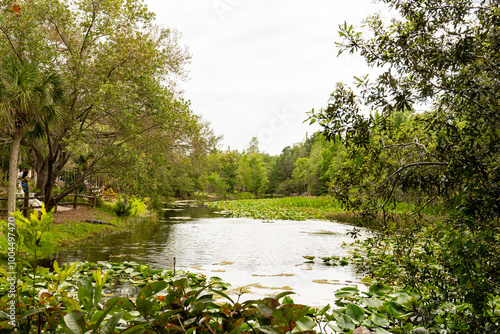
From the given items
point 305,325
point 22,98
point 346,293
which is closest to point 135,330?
point 305,325

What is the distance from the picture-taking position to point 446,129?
9.55 feet

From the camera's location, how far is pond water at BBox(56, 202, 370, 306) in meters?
6.78

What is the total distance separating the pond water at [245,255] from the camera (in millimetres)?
6781

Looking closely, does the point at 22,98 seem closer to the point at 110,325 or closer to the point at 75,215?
the point at 75,215

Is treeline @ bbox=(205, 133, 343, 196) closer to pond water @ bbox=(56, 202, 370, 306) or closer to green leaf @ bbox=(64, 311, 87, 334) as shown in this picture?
pond water @ bbox=(56, 202, 370, 306)

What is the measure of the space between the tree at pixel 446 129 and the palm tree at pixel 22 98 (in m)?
9.13

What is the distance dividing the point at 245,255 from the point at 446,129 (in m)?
8.43

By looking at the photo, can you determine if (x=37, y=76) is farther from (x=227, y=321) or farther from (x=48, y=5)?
(x=227, y=321)

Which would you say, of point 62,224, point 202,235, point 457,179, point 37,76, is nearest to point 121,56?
point 37,76

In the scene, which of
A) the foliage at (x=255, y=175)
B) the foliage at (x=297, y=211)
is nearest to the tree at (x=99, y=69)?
the foliage at (x=297, y=211)

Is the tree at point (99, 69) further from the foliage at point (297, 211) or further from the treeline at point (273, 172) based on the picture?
the treeline at point (273, 172)

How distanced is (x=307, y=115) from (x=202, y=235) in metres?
12.2

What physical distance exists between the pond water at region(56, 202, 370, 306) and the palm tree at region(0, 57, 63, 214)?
3.37 metres

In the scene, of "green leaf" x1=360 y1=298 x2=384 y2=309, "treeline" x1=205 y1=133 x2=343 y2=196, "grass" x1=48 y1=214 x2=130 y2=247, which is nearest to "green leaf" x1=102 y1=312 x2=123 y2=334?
"green leaf" x1=360 y1=298 x2=384 y2=309
